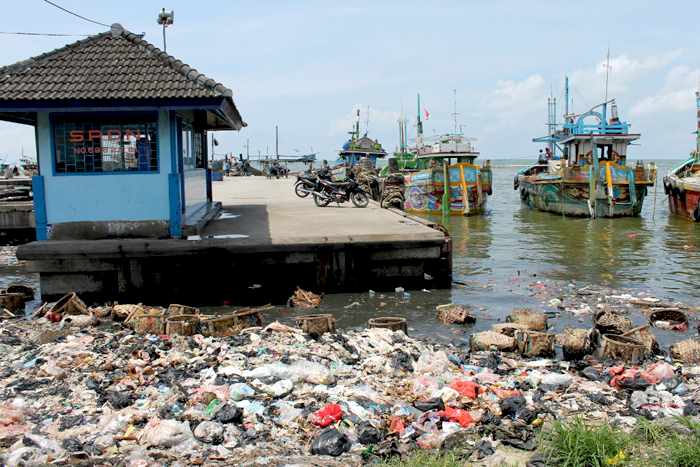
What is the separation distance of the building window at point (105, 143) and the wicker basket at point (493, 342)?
6.50m

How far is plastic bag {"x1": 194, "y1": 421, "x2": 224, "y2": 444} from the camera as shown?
4.50 metres

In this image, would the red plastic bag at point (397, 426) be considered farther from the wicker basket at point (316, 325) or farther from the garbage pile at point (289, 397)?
the wicker basket at point (316, 325)

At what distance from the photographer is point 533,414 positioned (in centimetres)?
482

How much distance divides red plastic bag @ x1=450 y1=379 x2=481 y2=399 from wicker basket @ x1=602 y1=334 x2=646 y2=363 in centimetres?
219

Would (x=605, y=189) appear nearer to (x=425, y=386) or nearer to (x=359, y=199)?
(x=359, y=199)

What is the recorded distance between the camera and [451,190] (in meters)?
27.6

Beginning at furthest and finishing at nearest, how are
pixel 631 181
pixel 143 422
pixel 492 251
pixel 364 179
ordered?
A: pixel 364 179 < pixel 631 181 < pixel 492 251 < pixel 143 422

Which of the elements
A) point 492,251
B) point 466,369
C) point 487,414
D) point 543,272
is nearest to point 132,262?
point 466,369

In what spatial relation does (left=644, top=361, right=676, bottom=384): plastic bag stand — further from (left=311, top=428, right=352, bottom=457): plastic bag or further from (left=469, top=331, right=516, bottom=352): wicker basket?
(left=311, top=428, right=352, bottom=457): plastic bag

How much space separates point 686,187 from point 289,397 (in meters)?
24.4

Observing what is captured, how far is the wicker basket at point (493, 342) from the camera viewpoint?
23.2 feet

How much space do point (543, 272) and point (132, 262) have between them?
8.97 m

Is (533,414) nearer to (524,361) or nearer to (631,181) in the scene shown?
(524,361)

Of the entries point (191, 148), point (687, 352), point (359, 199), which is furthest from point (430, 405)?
point (359, 199)
